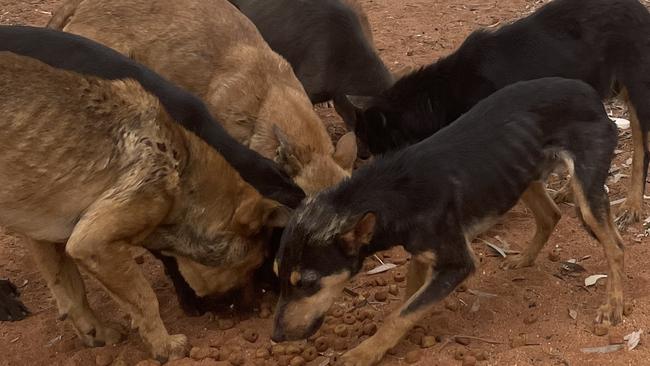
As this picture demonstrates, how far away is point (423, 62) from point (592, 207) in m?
5.46

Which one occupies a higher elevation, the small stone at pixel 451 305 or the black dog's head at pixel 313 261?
the black dog's head at pixel 313 261

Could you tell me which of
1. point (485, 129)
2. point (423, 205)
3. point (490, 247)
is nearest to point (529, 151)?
point (485, 129)

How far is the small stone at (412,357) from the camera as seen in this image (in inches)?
213

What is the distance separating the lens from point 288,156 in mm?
A: 6656

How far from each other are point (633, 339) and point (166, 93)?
351 centimetres

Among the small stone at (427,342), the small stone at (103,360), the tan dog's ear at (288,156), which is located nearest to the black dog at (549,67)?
the tan dog's ear at (288,156)

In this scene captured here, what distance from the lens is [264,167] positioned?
599cm

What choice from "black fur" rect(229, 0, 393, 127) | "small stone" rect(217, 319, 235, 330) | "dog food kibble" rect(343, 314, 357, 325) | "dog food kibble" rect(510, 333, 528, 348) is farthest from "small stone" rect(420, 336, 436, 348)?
"black fur" rect(229, 0, 393, 127)

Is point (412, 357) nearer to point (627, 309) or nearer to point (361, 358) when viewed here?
point (361, 358)

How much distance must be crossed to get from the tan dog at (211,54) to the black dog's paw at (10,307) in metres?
2.29

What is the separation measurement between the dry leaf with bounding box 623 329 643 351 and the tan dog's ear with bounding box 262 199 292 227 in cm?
235

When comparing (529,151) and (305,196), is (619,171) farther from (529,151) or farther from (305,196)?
(305,196)

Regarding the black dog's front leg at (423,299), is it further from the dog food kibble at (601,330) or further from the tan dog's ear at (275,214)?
the tan dog's ear at (275,214)

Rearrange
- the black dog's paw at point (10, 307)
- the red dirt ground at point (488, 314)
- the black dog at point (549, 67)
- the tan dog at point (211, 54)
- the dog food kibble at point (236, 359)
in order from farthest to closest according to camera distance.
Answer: the tan dog at point (211, 54) → the black dog at point (549, 67) → the black dog's paw at point (10, 307) → the dog food kibble at point (236, 359) → the red dirt ground at point (488, 314)
